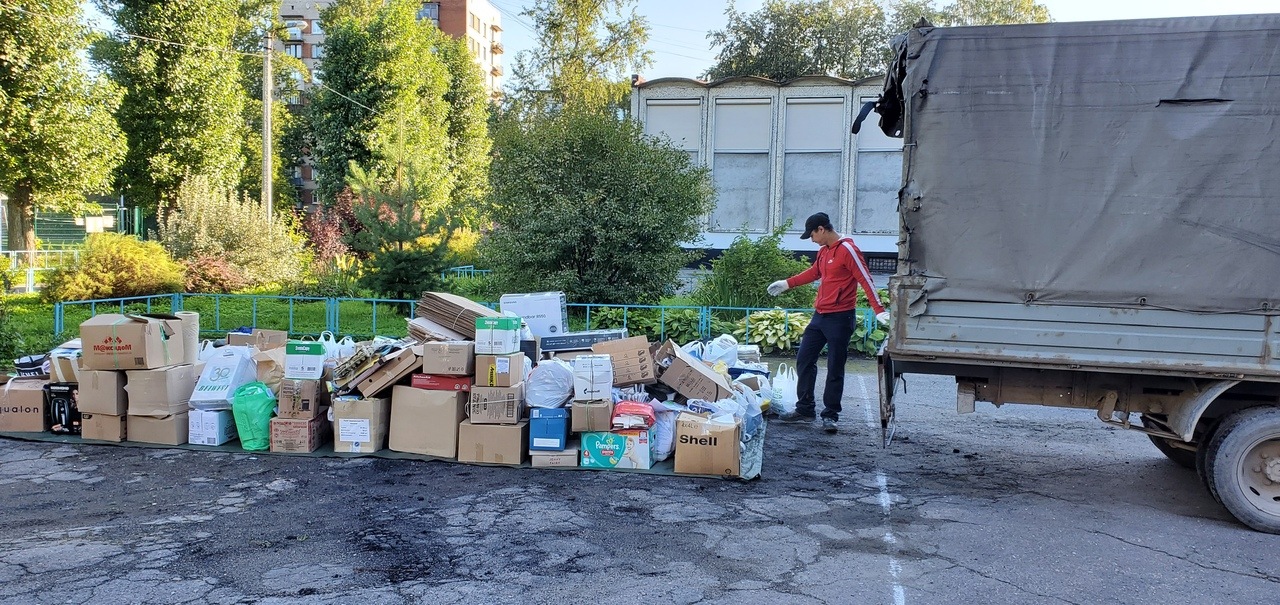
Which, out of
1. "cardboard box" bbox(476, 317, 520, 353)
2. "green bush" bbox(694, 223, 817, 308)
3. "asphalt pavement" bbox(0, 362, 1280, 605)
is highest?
"green bush" bbox(694, 223, 817, 308)

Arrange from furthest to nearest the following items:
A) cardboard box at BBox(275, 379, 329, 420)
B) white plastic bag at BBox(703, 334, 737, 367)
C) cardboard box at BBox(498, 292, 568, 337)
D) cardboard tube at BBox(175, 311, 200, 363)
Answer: white plastic bag at BBox(703, 334, 737, 367) < cardboard box at BBox(498, 292, 568, 337) < cardboard tube at BBox(175, 311, 200, 363) < cardboard box at BBox(275, 379, 329, 420)

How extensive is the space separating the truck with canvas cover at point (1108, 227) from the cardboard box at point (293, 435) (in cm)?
455

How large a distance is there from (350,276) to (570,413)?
1183 centimetres

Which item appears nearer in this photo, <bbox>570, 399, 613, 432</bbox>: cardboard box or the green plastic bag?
<bbox>570, 399, 613, 432</bbox>: cardboard box

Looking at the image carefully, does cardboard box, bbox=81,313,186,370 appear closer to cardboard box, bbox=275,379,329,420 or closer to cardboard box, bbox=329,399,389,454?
cardboard box, bbox=275,379,329,420

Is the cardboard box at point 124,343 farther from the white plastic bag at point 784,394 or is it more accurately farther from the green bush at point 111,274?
the green bush at point 111,274

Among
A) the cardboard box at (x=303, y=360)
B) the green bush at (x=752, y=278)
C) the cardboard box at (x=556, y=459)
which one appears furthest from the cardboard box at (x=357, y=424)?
the green bush at (x=752, y=278)

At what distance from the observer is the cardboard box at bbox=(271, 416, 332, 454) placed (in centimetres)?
712

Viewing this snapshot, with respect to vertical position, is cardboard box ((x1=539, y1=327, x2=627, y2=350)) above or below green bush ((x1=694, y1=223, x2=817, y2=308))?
below

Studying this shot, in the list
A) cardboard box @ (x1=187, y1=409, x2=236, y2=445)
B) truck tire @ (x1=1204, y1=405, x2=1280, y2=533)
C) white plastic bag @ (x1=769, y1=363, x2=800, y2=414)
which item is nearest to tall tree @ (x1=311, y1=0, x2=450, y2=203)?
white plastic bag @ (x1=769, y1=363, x2=800, y2=414)

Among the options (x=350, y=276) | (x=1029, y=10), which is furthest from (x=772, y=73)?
(x=350, y=276)

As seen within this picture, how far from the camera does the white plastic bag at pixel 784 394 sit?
28.5ft

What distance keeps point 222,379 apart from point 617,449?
3.48 metres

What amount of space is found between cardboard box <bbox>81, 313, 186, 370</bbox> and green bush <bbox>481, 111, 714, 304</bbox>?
6.07 meters
